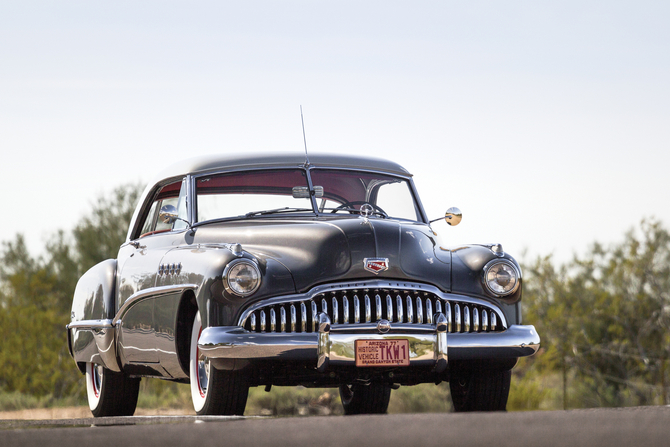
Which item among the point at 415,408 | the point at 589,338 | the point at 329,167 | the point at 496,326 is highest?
the point at 329,167

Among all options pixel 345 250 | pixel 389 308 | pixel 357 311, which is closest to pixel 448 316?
pixel 389 308

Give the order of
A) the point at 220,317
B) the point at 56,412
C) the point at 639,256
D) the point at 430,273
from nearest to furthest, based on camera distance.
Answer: the point at 220,317 < the point at 430,273 < the point at 56,412 < the point at 639,256

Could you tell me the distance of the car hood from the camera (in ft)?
20.2

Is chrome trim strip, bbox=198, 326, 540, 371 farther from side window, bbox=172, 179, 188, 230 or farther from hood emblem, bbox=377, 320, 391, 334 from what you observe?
side window, bbox=172, 179, 188, 230

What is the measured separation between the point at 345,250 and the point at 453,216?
2.01m

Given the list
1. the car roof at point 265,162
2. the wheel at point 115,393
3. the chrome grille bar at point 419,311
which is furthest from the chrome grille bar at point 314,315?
the wheel at point 115,393

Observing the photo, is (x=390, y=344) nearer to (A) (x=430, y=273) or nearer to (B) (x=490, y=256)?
(A) (x=430, y=273)

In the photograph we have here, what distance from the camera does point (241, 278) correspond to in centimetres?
597

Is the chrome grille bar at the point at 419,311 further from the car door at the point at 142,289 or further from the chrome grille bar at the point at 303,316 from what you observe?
the car door at the point at 142,289

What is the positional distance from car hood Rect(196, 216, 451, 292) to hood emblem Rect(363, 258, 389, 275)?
0.8 inches

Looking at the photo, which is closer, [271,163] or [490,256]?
[490,256]

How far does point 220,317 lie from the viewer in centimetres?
594

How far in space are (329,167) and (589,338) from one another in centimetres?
2415

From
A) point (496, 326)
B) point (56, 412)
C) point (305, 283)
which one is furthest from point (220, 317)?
point (56, 412)
